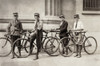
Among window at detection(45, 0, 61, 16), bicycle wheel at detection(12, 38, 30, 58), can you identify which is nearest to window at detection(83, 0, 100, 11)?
window at detection(45, 0, 61, 16)

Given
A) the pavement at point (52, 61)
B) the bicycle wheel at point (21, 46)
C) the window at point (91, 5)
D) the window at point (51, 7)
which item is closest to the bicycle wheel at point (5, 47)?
the bicycle wheel at point (21, 46)

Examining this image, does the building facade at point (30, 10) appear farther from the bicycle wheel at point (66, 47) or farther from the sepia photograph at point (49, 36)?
the bicycle wheel at point (66, 47)

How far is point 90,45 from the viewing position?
1600cm

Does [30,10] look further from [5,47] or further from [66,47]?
[66,47]

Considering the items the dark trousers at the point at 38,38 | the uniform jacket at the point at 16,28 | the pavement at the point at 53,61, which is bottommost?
the pavement at the point at 53,61

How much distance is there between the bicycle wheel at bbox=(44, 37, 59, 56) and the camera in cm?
1540

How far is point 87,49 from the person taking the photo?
54.2ft

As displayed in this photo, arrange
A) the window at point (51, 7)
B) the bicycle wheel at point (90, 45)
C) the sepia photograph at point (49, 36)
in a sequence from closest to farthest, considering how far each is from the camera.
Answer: the sepia photograph at point (49, 36)
the bicycle wheel at point (90, 45)
the window at point (51, 7)

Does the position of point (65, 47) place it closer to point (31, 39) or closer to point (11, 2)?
point (31, 39)

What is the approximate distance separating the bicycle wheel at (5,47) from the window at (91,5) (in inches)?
180

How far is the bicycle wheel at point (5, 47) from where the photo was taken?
15.1 m

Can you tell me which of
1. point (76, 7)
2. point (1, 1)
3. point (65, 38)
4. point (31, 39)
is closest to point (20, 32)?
point (31, 39)

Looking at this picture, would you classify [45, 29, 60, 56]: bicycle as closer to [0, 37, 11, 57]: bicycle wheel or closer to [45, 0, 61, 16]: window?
[0, 37, 11, 57]: bicycle wheel

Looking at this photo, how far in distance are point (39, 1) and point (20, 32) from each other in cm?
283
